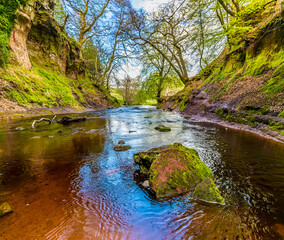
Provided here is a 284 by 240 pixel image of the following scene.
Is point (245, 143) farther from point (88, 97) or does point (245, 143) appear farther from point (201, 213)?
point (88, 97)

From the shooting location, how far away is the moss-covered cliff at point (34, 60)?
769 cm

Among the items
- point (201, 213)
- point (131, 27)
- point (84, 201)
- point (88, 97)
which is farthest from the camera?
point (88, 97)

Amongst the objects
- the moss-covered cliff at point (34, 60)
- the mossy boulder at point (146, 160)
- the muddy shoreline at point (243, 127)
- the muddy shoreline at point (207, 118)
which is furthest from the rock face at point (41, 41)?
the muddy shoreline at point (243, 127)

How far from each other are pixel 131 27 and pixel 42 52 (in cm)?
846

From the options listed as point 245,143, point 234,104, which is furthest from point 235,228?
point 234,104

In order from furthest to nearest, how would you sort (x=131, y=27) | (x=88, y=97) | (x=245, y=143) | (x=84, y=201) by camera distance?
(x=88, y=97), (x=131, y=27), (x=245, y=143), (x=84, y=201)

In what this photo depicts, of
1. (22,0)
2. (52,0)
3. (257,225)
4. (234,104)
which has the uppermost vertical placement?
(52,0)

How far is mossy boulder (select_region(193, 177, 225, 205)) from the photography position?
5.00ft

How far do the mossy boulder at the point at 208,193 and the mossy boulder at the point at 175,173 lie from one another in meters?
0.14

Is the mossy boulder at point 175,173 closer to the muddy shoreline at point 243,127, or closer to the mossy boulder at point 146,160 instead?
the mossy boulder at point 146,160

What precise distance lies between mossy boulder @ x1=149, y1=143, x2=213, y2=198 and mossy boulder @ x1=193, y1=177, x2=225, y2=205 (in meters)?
0.14

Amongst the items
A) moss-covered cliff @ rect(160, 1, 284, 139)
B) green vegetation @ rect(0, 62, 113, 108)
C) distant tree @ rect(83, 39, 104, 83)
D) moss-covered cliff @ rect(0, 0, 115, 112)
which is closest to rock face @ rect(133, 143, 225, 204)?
moss-covered cliff @ rect(160, 1, 284, 139)

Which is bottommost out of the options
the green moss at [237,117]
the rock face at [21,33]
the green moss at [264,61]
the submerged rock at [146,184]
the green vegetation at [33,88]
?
the submerged rock at [146,184]

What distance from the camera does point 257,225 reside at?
47.8 inches
